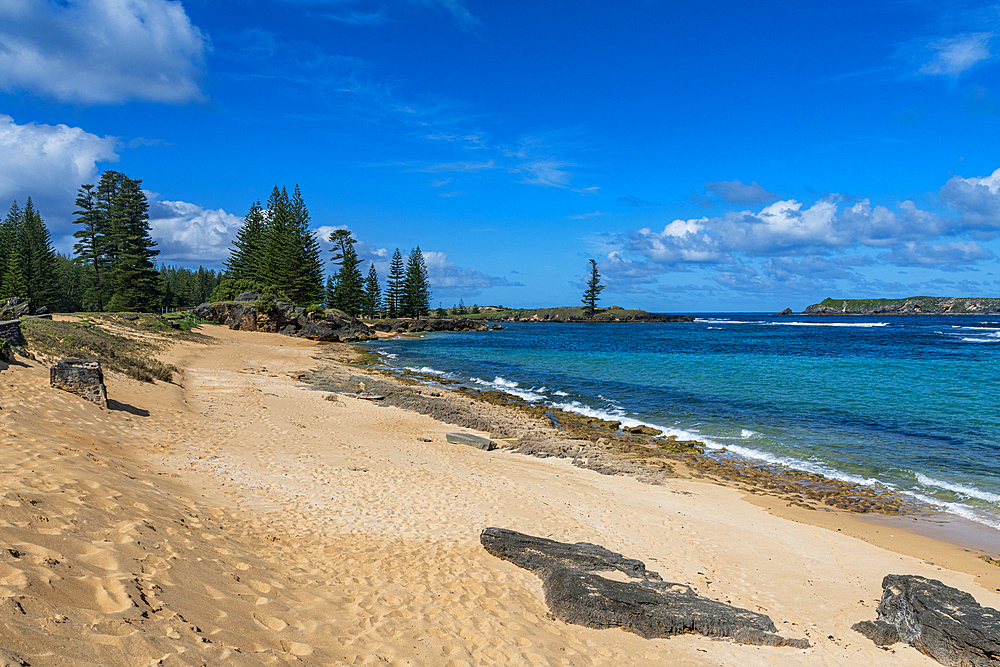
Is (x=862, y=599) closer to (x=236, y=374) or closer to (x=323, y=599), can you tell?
(x=323, y=599)

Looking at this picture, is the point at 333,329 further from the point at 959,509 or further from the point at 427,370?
the point at 959,509

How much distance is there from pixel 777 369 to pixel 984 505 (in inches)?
982

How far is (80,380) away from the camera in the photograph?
12.5 meters

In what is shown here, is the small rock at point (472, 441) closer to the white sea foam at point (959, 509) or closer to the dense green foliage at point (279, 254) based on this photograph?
the white sea foam at point (959, 509)

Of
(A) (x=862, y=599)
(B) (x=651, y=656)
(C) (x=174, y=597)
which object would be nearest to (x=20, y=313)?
(C) (x=174, y=597)

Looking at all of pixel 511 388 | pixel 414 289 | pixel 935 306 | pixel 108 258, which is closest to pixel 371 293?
pixel 414 289

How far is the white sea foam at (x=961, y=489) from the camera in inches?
471

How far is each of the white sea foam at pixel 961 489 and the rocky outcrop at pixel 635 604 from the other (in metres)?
9.93

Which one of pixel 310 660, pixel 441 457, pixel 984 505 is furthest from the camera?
pixel 441 457

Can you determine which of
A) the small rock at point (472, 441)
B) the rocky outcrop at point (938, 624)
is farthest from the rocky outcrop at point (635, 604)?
the small rock at point (472, 441)

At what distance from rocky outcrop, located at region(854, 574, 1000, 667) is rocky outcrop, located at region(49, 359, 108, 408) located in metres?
16.3

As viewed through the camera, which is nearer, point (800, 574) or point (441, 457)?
point (800, 574)

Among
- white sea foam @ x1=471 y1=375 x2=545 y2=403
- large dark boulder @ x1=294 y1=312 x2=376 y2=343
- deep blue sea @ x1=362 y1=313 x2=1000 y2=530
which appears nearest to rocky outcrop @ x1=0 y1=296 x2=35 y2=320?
deep blue sea @ x1=362 y1=313 x2=1000 y2=530

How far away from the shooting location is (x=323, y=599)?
593cm
